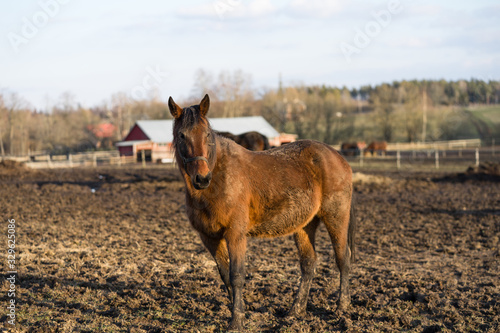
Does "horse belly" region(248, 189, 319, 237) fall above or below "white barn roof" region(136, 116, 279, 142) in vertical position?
below

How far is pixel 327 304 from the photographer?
4.84 metres

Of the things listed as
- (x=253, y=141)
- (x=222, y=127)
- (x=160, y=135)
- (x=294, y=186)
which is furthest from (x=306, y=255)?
(x=160, y=135)

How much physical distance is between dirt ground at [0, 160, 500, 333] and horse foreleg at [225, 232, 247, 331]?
0.18 m

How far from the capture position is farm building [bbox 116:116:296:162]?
Answer: 40797 millimetres

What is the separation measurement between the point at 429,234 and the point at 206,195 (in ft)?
20.8

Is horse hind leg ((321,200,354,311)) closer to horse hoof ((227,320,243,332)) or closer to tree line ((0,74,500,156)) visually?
horse hoof ((227,320,243,332))

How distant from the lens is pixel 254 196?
435cm

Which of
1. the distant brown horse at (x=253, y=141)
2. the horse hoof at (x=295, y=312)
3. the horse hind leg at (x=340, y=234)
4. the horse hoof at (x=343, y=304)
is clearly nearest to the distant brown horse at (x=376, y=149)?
the distant brown horse at (x=253, y=141)

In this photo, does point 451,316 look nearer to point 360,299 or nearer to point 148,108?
point 360,299

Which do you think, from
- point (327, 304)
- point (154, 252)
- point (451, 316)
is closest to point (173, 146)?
point (327, 304)

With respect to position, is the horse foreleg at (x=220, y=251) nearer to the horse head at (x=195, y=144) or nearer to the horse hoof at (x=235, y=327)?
the horse hoof at (x=235, y=327)

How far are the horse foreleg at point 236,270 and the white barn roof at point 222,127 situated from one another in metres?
38.1

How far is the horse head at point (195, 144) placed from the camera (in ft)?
12.3

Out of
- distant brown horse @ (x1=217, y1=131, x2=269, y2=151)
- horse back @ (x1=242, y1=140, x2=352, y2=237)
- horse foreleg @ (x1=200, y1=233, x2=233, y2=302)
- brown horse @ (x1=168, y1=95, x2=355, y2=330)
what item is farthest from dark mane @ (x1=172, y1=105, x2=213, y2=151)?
distant brown horse @ (x1=217, y1=131, x2=269, y2=151)
